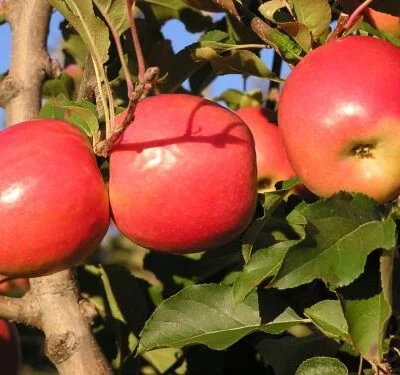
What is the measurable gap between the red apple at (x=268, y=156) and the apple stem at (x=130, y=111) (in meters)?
0.33

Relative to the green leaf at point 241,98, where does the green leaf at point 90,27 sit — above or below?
above

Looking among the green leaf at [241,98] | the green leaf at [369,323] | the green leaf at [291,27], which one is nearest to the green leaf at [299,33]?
the green leaf at [291,27]

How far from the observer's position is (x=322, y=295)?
4.23ft

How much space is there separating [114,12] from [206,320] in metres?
0.40

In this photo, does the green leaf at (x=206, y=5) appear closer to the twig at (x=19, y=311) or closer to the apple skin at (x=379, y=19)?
the apple skin at (x=379, y=19)

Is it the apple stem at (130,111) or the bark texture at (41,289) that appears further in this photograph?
the bark texture at (41,289)

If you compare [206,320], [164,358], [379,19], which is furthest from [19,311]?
[379,19]

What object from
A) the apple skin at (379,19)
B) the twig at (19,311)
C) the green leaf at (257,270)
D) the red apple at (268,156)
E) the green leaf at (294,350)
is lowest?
the green leaf at (294,350)

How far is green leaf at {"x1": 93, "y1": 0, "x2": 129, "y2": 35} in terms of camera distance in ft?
3.61

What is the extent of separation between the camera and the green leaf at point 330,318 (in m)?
1.03

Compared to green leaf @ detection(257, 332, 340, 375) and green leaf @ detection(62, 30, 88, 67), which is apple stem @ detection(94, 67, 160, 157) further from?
green leaf @ detection(62, 30, 88, 67)

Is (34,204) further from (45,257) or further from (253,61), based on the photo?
(253,61)

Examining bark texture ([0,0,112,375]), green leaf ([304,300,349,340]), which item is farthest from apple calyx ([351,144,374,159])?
bark texture ([0,0,112,375])

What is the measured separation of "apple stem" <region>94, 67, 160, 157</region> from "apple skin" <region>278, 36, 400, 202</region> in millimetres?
160
